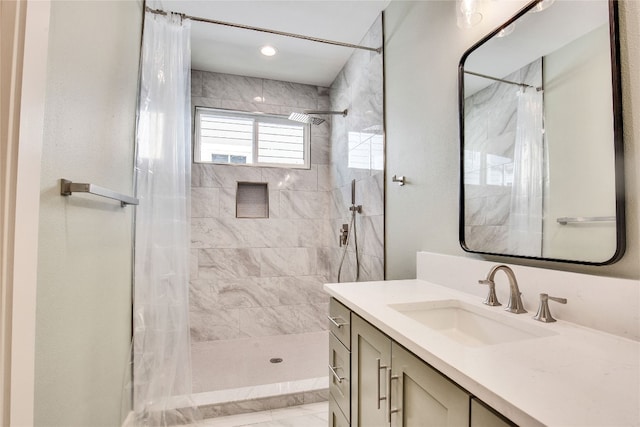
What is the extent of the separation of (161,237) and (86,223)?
2.05 feet

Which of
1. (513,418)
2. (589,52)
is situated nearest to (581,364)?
(513,418)

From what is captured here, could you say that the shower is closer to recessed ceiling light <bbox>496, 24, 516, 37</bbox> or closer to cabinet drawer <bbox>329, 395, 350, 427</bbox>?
cabinet drawer <bbox>329, 395, 350, 427</bbox>

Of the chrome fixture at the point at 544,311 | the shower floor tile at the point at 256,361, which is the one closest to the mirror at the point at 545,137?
the chrome fixture at the point at 544,311

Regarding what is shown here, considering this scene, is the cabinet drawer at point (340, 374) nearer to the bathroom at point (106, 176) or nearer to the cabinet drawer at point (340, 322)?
the cabinet drawer at point (340, 322)

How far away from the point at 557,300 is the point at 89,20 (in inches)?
70.4

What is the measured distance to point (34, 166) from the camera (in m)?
0.72

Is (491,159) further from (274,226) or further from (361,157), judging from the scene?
(274,226)

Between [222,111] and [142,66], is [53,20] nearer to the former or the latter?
[142,66]

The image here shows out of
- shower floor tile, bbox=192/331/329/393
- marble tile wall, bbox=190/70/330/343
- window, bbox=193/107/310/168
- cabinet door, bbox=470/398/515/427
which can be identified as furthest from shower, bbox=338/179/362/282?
cabinet door, bbox=470/398/515/427

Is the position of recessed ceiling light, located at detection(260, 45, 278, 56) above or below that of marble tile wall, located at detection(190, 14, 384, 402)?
above

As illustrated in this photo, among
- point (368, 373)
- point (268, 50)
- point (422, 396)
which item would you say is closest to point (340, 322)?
point (368, 373)

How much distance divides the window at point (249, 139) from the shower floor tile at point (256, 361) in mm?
1741

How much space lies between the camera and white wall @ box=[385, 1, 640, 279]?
1406 mm

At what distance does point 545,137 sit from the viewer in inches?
38.7
